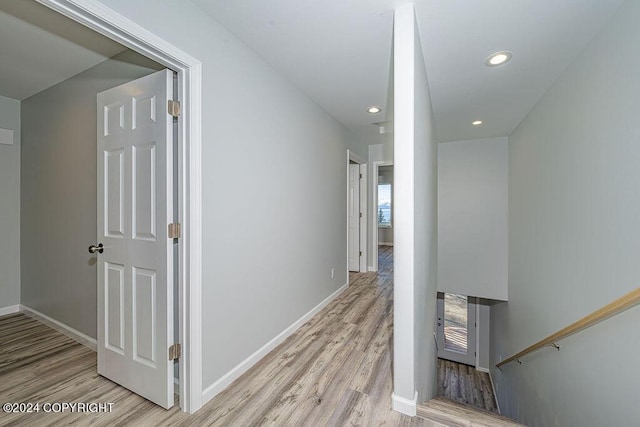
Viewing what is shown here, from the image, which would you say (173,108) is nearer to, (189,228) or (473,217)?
(189,228)

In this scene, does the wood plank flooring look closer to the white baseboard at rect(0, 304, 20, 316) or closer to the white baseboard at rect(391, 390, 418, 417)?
the white baseboard at rect(391, 390, 418, 417)

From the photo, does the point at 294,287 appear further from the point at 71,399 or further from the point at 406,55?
the point at 406,55

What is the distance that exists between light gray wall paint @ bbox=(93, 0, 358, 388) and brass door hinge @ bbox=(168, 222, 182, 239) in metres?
0.15

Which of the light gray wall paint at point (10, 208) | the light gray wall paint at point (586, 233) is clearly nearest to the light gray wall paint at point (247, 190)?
the light gray wall paint at point (586, 233)

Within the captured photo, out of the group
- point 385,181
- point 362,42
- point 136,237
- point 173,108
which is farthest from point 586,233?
point 385,181

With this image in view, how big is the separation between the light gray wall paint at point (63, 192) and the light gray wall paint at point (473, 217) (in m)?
4.66

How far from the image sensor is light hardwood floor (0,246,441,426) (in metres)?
1.61

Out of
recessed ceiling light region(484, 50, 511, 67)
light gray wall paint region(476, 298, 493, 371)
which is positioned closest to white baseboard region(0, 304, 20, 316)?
recessed ceiling light region(484, 50, 511, 67)

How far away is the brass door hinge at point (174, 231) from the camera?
65.1 inches

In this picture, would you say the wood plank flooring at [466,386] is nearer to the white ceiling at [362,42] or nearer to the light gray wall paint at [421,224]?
the light gray wall paint at [421,224]

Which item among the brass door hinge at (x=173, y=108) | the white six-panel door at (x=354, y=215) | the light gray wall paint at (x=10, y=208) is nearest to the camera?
the brass door hinge at (x=173, y=108)

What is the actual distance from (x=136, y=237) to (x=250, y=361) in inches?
47.6

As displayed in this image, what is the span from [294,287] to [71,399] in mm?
1709

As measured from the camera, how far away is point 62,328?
267 cm
